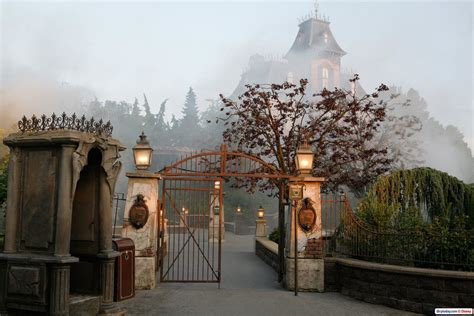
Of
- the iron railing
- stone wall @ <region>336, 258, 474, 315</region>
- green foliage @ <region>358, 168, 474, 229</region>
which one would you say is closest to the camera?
stone wall @ <region>336, 258, 474, 315</region>

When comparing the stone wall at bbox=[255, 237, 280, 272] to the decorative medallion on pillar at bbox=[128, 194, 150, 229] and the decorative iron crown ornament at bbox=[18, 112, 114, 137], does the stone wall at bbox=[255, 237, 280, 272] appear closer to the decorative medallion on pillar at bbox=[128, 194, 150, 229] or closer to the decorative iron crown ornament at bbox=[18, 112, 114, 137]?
the decorative medallion on pillar at bbox=[128, 194, 150, 229]

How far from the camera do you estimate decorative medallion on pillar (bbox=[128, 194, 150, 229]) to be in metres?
10.2

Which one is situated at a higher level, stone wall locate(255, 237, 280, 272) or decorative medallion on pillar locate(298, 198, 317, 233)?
decorative medallion on pillar locate(298, 198, 317, 233)

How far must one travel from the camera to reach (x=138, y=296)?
9188mm

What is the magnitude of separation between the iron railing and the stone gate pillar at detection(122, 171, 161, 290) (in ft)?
15.9

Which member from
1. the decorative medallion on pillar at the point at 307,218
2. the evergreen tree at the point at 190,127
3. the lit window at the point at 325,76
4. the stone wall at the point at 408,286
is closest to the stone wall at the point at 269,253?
the decorative medallion on pillar at the point at 307,218

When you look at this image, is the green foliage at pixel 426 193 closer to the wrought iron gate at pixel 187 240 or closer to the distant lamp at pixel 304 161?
the distant lamp at pixel 304 161

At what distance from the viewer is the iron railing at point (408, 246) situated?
8281mm

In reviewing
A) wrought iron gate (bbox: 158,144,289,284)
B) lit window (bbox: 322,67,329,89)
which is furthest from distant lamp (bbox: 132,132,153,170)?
lit window (bbox: 322,67,329,89)

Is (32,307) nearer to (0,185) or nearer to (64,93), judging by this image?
(0,185)

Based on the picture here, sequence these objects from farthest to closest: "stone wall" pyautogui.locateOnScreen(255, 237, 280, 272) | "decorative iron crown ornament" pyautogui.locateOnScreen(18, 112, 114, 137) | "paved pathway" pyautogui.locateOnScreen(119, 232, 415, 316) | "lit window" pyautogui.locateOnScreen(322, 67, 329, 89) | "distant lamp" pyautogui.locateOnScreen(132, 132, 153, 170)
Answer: "lit window" pyautogui.locateOnScreen(322, 67, 329, 89)
"stone wall" pyautogui.locateOnScreen(255, 237, 280, 272)
"distant lamp" pyautogui.locateOnScreen(132, 132, 153, 170)
"paved pathway" pyautogui.locateOnScreen(119, 232, 415, 316)
"decorative iron crown ornament" pyautogui.locateOnScreen(18, 112, 114, 137)

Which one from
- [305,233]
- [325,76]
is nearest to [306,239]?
[305,233]

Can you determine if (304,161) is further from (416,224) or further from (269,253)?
(269,253)

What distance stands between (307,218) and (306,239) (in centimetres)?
52
